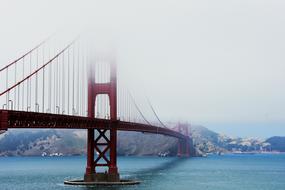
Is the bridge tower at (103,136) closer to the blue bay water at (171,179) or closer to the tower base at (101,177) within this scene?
the tower base at (101,177)

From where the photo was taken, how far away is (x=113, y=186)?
63469 millimetres

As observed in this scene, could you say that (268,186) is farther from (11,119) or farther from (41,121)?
(11,119)

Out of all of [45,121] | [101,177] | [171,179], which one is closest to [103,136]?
[101,177]

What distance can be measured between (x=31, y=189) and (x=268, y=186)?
28360 millimetres

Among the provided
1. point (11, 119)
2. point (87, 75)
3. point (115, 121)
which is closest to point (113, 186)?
point (115, 121)

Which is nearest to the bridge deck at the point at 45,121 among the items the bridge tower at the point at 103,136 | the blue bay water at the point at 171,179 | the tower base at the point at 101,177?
the bridge tower at the point at 103,136

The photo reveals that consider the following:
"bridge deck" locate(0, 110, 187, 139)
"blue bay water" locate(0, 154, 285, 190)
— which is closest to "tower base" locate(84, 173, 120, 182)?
"blue bay water" locate(0, 154, 285, 190)

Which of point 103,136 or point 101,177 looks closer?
point 101,177

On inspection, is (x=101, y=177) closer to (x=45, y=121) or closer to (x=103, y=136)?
(x=103, y=136)

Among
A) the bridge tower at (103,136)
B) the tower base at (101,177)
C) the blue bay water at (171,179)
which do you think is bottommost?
the blue bay water at (171,179)

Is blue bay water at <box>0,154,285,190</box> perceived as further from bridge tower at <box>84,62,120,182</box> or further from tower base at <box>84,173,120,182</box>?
Result: bridge tower at <box>84,62,120,182</box>

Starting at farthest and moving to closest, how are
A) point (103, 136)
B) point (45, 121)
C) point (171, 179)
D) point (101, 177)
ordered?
1. point (171, 179)
2. point (103, 136)
3. point (101, 177)
4. point (45, 121)

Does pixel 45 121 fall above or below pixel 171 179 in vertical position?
above

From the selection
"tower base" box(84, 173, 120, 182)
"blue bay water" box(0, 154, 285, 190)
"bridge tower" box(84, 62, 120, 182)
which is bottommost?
"blue bay water" box(0, 154, 285, 190)
